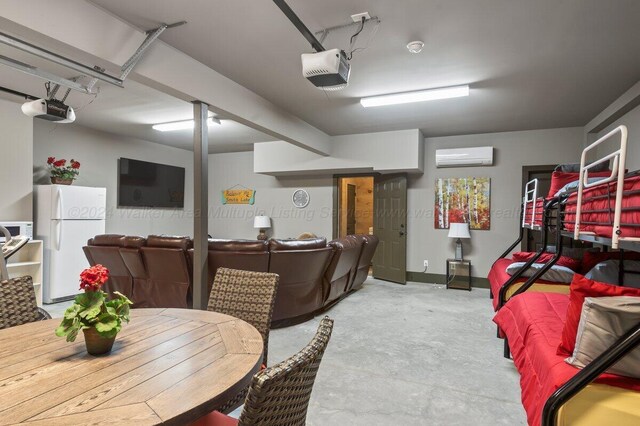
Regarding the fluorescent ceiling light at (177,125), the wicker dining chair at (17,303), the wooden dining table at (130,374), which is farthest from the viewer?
the fluorescent ceiling light at (177,125)

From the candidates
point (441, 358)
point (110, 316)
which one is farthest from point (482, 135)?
point (110, 316)

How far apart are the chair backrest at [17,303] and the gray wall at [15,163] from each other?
142 inches

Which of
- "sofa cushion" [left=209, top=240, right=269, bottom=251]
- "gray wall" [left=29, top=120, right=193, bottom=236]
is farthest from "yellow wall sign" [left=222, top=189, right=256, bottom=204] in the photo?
"sofa cushion" [left=209, top=240, right=269, bottom=251]

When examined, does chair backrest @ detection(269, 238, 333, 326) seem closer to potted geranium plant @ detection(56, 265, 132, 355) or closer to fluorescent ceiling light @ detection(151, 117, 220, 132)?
potted geranium plant @ detection(56, 265, 132, 355)

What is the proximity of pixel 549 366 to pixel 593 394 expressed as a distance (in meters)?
0.23

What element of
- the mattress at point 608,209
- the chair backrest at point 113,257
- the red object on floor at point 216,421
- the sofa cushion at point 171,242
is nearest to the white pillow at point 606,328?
the mattress at point 608,209

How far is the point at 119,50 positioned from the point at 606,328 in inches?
129

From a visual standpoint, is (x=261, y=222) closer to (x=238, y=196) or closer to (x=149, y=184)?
Answer: (x=238, y=196)

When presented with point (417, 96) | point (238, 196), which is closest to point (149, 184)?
point (238, 196)

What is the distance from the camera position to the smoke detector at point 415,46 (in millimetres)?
2878

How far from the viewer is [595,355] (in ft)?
4.53

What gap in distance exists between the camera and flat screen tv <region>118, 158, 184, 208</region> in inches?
252

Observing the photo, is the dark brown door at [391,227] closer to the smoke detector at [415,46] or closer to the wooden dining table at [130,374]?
the smoke detector at [415,46]

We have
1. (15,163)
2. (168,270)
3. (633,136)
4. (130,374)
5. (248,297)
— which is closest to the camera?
(130,374)
